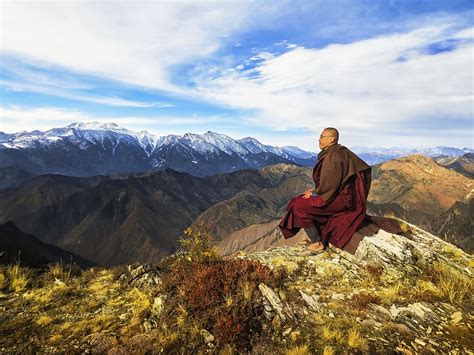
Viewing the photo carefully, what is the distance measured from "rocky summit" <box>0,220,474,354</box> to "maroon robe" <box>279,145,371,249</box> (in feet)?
2.51

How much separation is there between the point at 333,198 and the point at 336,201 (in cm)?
15

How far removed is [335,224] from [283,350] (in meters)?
5.17

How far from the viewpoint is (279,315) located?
20.8 ft

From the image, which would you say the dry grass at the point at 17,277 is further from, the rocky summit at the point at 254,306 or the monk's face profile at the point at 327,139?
the monk's face profile at the point at 327,139

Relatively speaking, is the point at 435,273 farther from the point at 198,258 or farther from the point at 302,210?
the point at 198,258

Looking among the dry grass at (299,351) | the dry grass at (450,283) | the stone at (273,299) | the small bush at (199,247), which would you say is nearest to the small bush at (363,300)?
the dry grass at (450,283)

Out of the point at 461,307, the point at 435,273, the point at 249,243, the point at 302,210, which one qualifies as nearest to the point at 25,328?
the point at 302,210

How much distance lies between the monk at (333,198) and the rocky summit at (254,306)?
30.7 inches

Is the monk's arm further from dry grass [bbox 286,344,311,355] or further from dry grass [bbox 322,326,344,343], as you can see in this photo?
dry grass [bbox 286,344,311,355]

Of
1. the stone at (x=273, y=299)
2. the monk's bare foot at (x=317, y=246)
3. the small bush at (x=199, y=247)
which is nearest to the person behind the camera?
the stone at (x=273, y=299)

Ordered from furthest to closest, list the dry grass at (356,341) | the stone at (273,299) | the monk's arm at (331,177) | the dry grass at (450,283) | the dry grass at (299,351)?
the monk's arm at (331,177)
the dry grass at (450,283)
the stone at (273,299)
the dry grass at (356,341)
the dry grass at (299,351)

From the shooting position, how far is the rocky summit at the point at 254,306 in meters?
5.57

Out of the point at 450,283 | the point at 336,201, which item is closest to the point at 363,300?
the point at 450,283

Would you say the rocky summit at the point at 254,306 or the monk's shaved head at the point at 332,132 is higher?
the monk's shaved head at the point at 332,132
